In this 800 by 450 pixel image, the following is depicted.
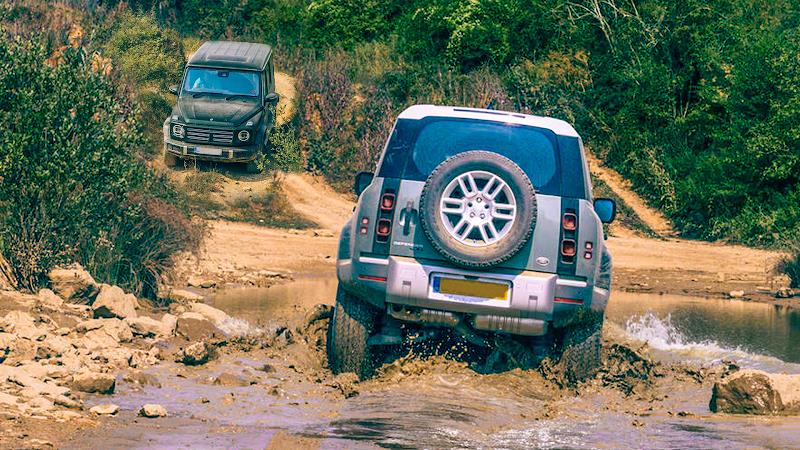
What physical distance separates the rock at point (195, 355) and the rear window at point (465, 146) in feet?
7.93

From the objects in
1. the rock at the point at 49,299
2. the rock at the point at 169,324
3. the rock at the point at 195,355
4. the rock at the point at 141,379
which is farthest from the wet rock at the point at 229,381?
the rock at the point at 49,299

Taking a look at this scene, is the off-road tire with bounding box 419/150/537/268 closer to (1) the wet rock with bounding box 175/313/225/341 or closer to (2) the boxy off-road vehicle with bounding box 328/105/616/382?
(2) the boxy off-road vehicle with bounding box 328/105/616/382

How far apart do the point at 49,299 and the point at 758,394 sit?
6.57m

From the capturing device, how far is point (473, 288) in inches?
413

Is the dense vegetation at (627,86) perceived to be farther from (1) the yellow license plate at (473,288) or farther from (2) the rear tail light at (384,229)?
(2) the rear tail light at (384,229)

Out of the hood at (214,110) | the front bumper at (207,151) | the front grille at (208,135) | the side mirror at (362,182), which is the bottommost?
the front bumper at (207,151)

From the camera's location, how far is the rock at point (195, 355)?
1188 cm

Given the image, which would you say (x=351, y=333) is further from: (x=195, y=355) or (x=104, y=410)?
(x=104, y=410)

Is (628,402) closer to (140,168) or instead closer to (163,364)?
(163,364)

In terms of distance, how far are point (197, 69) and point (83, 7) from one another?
28.4 ft

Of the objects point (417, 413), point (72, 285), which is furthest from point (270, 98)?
point (417, 413)

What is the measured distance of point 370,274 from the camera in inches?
419

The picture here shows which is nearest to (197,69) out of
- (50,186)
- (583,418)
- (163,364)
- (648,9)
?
(648,9)

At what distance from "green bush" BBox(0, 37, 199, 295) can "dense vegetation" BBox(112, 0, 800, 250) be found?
1350 centimetres
